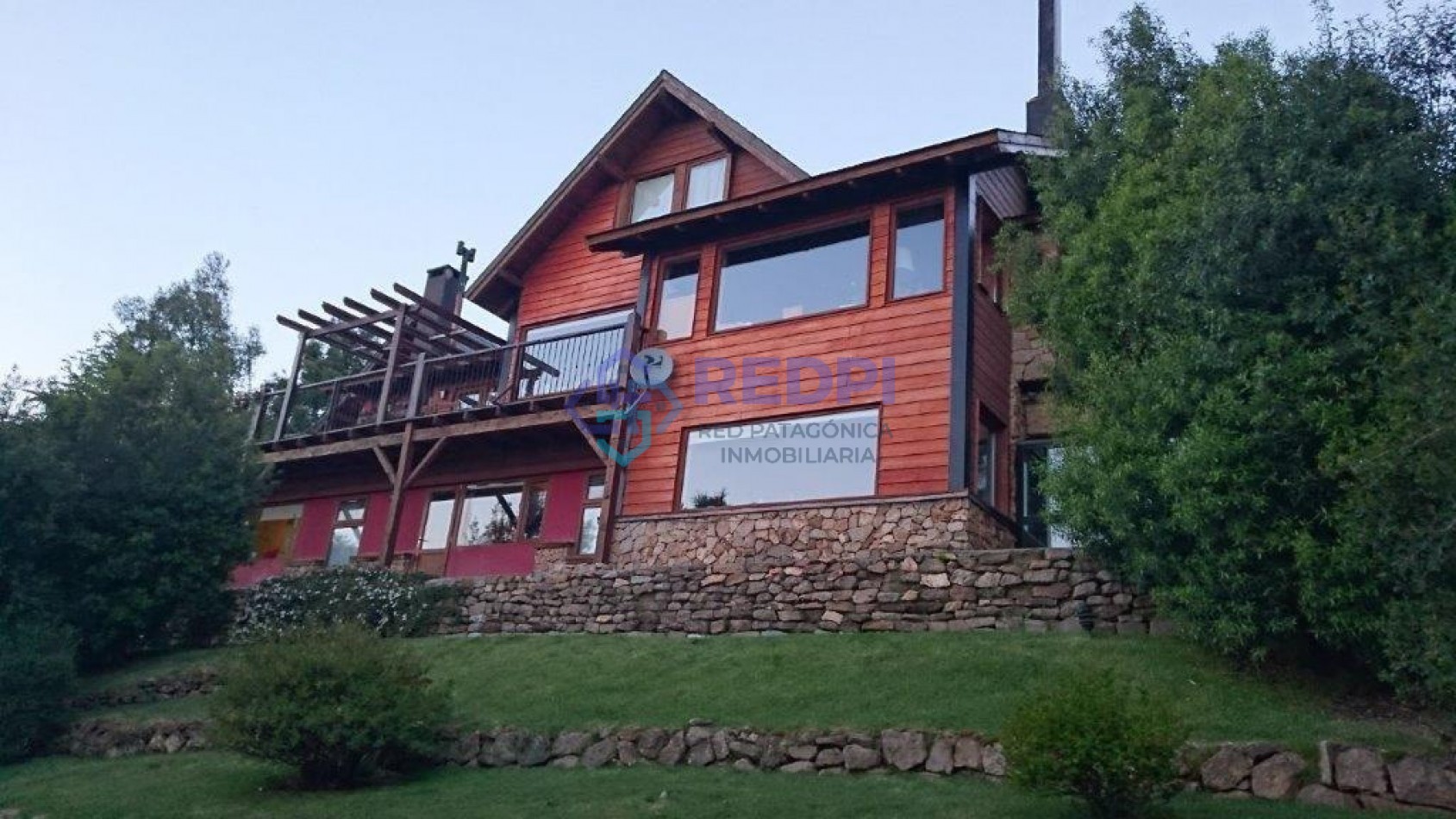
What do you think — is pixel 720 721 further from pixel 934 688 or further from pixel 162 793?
pixel 162 793

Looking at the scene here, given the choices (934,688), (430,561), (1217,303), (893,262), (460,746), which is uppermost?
(893,262)

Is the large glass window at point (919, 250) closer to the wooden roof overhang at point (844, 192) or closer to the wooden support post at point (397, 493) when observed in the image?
the wooden roof overhang at point (844, 192)

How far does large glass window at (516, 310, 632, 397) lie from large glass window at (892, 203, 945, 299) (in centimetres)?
489

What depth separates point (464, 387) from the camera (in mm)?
22922

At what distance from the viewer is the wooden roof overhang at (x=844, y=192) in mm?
16469

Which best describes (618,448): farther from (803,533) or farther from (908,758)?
(908,758)

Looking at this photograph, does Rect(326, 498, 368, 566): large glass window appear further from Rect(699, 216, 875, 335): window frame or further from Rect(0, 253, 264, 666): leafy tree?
Rect(699, 216, 875, 335): window frame

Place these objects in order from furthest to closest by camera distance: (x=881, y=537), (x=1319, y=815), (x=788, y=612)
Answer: (x=881, y=537) < (x=788, y=612) < (x=1319, y=815)

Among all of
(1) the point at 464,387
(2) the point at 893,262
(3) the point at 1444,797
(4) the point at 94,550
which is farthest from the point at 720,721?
(1) the point at 464,387

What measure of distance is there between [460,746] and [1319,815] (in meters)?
7.75

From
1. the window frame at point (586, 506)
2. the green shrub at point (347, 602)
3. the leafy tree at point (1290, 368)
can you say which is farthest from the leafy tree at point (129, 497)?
the leafy tree at point (1290, 368)

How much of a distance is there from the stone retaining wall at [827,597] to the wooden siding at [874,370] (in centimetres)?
156


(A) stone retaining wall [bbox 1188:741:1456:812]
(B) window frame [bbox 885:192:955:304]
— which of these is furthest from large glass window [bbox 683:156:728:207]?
(A) stone retaining wall [bbox 1188:741:1456:812]

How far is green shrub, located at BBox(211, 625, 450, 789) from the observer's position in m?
10.4
